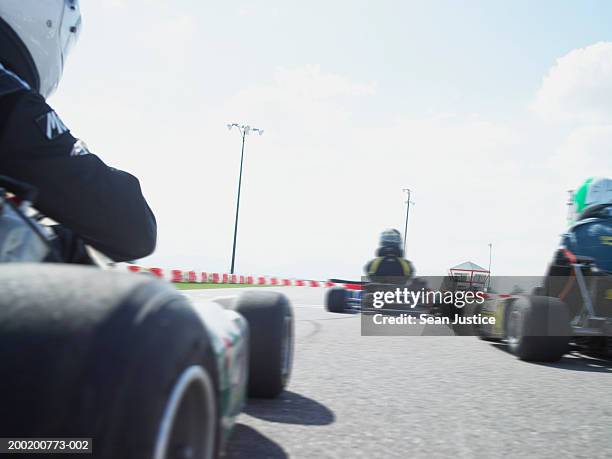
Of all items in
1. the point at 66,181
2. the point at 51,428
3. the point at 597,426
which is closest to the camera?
the point at 51,428

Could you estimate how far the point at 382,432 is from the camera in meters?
2.50

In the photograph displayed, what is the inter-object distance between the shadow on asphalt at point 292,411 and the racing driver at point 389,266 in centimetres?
824

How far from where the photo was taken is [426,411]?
9.70 ft

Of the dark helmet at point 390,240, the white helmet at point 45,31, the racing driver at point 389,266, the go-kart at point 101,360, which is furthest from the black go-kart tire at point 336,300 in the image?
the go-kart at point 101,360

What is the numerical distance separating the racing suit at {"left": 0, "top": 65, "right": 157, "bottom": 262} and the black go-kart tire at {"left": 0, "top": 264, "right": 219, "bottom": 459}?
2.69ft

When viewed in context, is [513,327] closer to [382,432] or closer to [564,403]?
[564,403]

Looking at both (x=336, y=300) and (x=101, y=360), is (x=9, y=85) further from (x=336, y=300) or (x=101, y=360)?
(x=336, y=300)

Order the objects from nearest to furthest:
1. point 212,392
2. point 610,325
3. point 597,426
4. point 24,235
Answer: point 212,392 < point 24,235 < point 597,426 < point 610,325

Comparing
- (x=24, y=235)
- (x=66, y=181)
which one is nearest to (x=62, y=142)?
(x=66, y=181)

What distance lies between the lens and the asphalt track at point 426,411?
91.0 inches

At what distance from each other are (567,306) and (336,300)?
17.6 feet

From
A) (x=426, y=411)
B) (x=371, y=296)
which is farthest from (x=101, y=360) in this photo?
(x=371, y=296)

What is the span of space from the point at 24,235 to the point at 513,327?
519 cm

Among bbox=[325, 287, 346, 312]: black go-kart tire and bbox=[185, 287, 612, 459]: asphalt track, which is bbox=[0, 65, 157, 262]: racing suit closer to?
bbox=[185, 287, 612, 459]: asphalt track
